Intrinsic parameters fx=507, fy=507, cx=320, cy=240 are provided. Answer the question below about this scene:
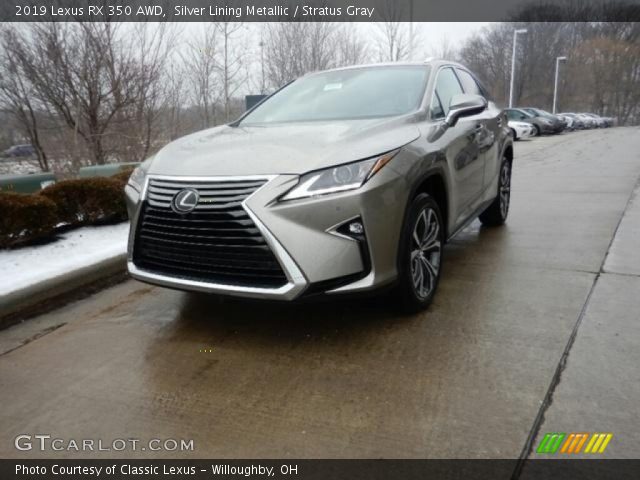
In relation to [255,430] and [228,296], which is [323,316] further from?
[255,430]

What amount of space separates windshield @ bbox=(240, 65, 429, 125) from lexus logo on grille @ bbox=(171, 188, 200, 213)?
1278mm

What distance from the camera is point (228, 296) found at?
2873 mm

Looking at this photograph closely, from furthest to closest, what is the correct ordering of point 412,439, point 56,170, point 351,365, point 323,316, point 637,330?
point 56,170, point 323,316, point 637,330, point 351,365, point 412,439

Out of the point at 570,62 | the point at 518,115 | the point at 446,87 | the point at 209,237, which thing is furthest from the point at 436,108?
the point at 570,62

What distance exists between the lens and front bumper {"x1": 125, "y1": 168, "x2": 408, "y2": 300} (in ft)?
8.79

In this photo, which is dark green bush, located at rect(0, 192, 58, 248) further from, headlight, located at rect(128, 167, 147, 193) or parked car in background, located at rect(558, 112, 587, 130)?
parked car in background, located at rect(558, 112, 587, 130)

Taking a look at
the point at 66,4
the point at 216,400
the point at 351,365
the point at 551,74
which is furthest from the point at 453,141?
the point at 551,74

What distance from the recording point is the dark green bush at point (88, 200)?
5.11 metres

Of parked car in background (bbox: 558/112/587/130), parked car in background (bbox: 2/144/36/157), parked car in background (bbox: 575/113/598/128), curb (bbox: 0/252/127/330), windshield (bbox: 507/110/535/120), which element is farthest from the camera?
parked car in background (bbox: 575/113/598/128)

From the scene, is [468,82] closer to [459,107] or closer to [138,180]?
[459,107]

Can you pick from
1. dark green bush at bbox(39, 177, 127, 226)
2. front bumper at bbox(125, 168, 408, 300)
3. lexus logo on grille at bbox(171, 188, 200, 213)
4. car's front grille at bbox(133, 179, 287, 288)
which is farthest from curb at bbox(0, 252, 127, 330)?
front bumper at bbox(125, 168, 408, 300)

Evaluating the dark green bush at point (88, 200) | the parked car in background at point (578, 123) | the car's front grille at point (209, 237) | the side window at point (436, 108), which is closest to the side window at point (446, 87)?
the side window at point (436, 108)

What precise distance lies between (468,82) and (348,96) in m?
1.65

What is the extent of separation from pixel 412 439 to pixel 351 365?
2.24ft
